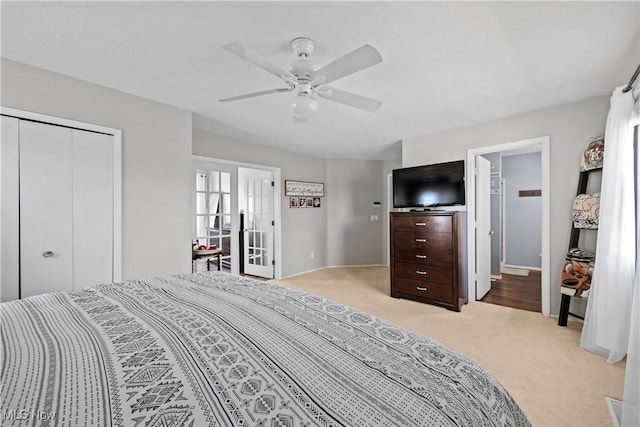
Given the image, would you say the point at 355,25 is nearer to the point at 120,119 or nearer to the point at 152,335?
the point at 152,335

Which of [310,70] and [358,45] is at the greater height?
[358,45]

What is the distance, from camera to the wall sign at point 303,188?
203 inches

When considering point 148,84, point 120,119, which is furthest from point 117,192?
point 148,84

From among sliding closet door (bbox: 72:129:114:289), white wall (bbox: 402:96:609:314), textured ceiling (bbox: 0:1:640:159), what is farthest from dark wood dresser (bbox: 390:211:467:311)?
sliding closet door (bbox: 72:129:114:289)

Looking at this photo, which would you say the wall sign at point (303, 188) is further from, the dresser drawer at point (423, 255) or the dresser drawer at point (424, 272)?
the dresser drawer at point (424, 272)

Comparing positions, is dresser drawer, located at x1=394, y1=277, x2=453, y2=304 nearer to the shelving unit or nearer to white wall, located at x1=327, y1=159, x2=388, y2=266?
the shelving unit

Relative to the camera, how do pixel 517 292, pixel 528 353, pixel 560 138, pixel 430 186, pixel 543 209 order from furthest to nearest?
pixel 517 292
pixel 430 186
pixel 543 209
pixel 560 138
pixel 528 353

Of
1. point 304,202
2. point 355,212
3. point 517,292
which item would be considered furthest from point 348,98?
point 355,212

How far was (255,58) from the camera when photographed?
59.5 inches

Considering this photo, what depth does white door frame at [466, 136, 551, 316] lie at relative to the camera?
3168 mm

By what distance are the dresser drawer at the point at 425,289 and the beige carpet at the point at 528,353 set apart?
0.13m

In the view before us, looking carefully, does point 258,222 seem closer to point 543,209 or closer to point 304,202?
point 304,202

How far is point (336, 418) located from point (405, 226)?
11.1ft

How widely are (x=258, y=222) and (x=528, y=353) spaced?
14.0ft
